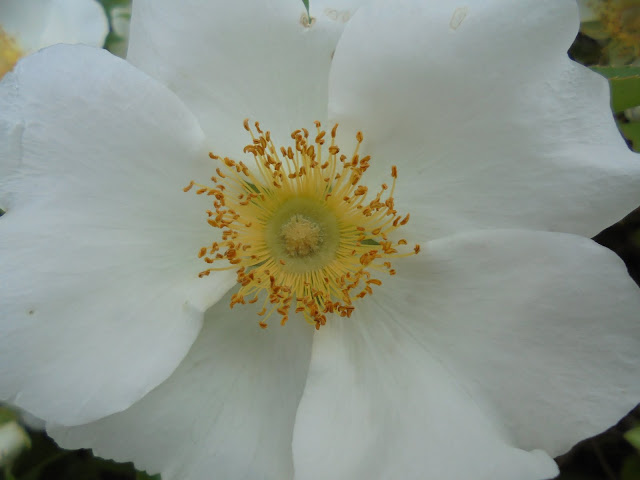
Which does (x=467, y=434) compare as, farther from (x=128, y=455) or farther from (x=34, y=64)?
(x=34, y=64)

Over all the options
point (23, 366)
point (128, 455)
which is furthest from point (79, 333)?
point (128, 455)

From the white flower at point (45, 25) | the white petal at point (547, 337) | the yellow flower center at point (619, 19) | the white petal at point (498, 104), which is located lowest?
the white petal at point (547, 337)

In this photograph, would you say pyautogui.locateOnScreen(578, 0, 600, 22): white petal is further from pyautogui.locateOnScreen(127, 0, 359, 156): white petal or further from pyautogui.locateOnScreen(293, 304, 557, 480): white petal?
pyautogui.locateOnScreen(293, 304, 557, 480): white petal

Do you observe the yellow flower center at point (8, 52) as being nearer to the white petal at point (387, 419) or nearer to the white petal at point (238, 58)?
the white petal at point (238, 58)

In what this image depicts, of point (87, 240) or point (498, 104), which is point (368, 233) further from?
point (87, 240)

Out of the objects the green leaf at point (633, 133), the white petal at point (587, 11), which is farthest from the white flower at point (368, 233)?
the white petal at point (587, 11)

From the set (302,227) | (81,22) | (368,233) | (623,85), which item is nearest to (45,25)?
(81,22)
